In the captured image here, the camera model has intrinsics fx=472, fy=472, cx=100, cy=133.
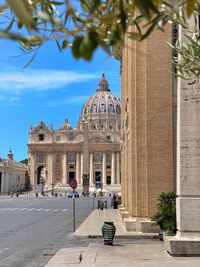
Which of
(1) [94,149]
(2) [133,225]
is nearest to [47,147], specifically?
(1) [94,149]

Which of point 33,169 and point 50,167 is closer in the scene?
point 50,167

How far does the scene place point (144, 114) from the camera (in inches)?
685

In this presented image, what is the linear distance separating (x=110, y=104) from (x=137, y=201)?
162m

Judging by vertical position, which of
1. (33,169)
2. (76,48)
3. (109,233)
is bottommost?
(109,233)

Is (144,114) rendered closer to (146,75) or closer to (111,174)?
(146,75)

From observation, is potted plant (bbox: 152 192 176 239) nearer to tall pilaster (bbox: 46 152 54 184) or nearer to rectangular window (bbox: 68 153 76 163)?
tall pilaster (bbox: 46 152 54 184)

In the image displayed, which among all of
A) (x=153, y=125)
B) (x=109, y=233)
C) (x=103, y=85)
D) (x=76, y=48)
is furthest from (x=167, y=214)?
(x=103, y=85)

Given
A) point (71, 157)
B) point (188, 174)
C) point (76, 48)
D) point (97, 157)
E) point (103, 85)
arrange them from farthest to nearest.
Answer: point (103, 85)
point (71, 157)
point (97, 157)
point (188, 174)
point (76, 48)

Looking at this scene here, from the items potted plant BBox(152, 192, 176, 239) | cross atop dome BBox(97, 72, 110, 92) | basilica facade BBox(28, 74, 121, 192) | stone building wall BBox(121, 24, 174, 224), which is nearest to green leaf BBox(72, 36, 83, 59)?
potted plant BBox(152, 192, 176, 239)

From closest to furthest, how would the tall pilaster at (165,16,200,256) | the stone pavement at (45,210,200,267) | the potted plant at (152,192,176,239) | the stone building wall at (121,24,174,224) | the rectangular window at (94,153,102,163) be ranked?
1. the stone pavement at (45,210,200,267)
2. the tall pilaster at (165,16,200,256)
3. the potted plant at (152,192,176,239)
4. the stone building wall at (121,24,174,224)
5. the rectangular window at (94,153,102,163)

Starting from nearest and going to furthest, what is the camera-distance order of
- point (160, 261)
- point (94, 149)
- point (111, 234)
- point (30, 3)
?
point (30, 3) → point (160, 261) → point (111, 234) → point (94, 149)

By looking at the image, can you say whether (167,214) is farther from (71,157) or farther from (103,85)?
(103,85)

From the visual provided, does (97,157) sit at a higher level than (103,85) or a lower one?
Answer: lower

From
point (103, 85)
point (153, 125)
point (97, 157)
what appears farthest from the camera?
point (103, 85)
